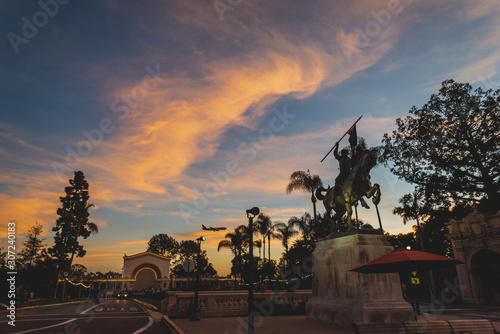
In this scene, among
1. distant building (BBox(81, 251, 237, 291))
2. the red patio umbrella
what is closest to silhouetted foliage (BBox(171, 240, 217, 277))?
distant building (BBox(81, 251, 237, 291))

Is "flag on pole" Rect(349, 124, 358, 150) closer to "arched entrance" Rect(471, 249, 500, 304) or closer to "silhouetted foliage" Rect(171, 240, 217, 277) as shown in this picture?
"arched entrance" Rect(471, 249, 500, 304)

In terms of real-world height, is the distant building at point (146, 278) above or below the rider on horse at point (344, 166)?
below

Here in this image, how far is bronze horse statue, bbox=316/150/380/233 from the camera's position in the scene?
39.0 ft

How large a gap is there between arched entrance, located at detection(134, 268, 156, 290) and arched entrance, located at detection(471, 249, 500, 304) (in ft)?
294

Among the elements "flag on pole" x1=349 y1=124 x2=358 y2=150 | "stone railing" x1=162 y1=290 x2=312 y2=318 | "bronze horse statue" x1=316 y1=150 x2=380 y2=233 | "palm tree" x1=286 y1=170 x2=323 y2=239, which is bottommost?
"stone railing" x1=162 y1=290 x2=312 y2=318

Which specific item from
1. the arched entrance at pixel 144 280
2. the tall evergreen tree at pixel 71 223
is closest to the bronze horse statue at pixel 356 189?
the tall evergreen tree at pixel 71 223

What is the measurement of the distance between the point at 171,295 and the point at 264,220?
39.0 metres

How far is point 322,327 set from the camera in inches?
422

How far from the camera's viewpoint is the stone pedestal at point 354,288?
1027 centimetres

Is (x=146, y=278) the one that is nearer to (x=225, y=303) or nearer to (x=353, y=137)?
(x=225, y=303)

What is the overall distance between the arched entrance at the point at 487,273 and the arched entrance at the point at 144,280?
89.6 meters

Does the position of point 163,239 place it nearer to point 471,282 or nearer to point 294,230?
point 294,230

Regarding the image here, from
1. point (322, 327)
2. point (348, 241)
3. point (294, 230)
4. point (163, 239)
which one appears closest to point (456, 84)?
point (348, 241)

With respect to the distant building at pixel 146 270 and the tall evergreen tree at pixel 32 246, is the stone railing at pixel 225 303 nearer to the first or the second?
the tall evergreen tree at pixel 32 246
